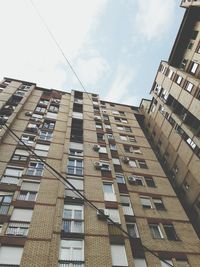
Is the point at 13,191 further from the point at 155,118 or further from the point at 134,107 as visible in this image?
the point at 134,107

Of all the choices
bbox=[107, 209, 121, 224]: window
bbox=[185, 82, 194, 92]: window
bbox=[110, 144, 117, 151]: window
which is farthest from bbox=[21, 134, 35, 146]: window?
bbox=[185, 82, 194, 92]: window

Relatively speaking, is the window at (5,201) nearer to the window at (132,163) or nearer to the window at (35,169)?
the window at (35,169)

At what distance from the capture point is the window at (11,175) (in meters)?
16.7

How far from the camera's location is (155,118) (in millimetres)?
31703

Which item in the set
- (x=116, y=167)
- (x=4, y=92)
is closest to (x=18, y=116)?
(x=4, y=92)

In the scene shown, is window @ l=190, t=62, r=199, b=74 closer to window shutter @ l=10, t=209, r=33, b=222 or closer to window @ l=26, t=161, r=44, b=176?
window @ l=26, t=161, r=44, b=176

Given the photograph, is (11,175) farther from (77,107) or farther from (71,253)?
(77,107)

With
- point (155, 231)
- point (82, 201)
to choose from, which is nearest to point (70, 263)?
point (82, 201)

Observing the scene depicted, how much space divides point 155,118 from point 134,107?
7867mm

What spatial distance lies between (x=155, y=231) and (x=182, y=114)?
1362 cm

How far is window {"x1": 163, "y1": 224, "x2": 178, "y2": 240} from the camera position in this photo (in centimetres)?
1543

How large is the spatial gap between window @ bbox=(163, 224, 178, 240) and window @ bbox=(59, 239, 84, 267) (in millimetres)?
5575

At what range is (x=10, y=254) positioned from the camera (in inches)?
470

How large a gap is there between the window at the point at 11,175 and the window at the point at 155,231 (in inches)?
353
